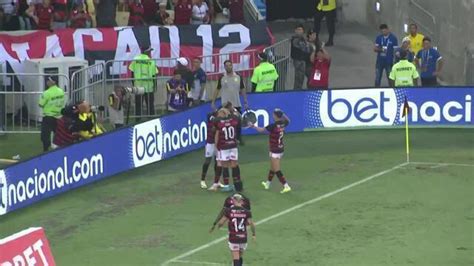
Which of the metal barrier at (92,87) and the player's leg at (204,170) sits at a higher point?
the metal barrier at (92,87)

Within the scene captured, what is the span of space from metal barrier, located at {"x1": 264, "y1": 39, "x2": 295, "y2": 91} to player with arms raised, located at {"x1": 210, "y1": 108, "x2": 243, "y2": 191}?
914cm

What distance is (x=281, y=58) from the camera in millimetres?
37500

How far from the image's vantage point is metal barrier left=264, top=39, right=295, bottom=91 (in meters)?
37.0

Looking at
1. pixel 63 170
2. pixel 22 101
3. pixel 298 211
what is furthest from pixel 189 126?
pixel 298 211

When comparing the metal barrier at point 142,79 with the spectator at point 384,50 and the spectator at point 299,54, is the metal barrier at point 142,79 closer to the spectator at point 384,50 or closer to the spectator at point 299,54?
the spectator at point 299,54

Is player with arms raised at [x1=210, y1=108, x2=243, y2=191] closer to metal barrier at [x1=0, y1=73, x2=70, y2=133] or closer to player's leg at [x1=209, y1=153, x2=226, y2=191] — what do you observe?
player's leg at [x1=209, y1=153, x2=226, y2=191]

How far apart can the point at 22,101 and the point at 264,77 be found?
6132 mm

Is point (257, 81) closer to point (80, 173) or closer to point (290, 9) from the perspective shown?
point (80, 173)

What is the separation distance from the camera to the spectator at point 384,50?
3688 cm

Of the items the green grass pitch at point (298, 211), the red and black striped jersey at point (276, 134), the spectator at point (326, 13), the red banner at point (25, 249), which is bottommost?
the green grass pitch at point (298, 211)

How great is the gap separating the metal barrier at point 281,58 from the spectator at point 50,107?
7.70 metres

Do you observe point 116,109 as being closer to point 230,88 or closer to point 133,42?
point 230,88

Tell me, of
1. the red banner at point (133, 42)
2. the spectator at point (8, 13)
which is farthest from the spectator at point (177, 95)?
the spectator at point (8, 13)

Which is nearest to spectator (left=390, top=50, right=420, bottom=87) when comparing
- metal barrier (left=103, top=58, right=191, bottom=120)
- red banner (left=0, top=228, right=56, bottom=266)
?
metal barrier (left=103, top=58, right=191, bottom=120)
